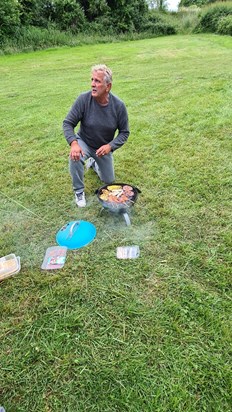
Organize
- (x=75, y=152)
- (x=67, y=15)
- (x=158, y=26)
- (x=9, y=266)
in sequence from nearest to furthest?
(x=9, y=266), (x=75, y=152), (x=67, y=15), (x=158, y=26)

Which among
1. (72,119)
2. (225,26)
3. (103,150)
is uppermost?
(72,119)

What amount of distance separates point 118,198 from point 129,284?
2.66ft

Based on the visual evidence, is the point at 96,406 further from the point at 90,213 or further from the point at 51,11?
the point at 51,11

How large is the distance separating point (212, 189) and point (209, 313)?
1415mm

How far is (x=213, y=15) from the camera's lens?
15.5 meters

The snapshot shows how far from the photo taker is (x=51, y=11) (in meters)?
14.6

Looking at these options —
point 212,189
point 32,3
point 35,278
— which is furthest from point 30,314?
point 32,3

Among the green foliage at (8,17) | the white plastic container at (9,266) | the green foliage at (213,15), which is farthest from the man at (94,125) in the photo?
the green foliage at (213,15)

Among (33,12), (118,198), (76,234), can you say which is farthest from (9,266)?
(33,12)

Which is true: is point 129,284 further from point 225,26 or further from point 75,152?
point 225,26

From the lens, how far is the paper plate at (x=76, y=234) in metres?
2.34

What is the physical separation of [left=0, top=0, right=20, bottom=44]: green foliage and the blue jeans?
1190cm

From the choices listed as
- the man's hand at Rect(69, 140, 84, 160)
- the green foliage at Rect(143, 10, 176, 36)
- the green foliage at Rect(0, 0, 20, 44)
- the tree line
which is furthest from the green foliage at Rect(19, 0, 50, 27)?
the man's hand at Rect(69, 140, 84, 160)

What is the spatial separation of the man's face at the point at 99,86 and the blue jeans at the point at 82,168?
52cm
